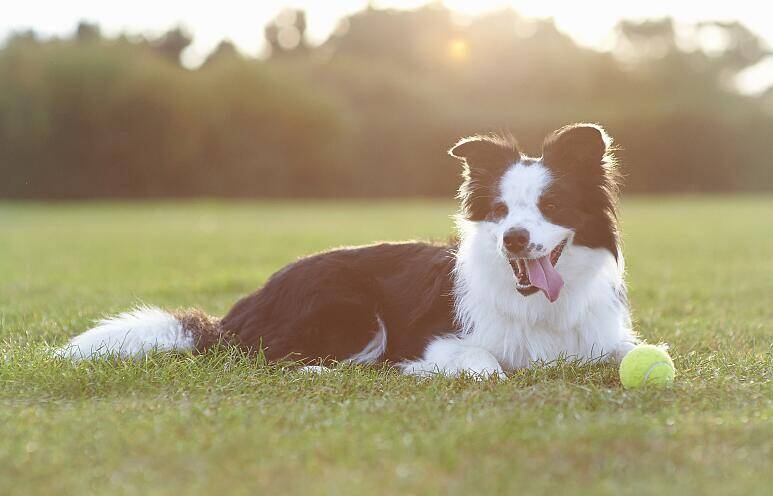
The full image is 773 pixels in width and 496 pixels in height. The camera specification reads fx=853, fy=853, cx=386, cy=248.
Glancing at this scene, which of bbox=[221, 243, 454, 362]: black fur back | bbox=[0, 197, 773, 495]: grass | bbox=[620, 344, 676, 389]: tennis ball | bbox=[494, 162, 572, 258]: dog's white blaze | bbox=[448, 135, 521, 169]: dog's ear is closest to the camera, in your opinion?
bbox=[0, 197, 773, 495]: grass

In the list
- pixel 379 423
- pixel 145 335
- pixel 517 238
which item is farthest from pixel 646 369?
pixel 145 335

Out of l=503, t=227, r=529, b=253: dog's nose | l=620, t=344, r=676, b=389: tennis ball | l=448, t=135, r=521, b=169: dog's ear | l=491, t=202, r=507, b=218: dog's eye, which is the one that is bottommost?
l=620, t=344, r=676, b=389: tennis ball

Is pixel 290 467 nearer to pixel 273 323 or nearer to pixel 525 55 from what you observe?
pixel 273 323

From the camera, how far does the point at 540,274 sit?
484cm

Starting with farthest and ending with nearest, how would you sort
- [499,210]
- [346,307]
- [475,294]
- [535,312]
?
[346,307] → [475,294] → [535,312] → [499,210]

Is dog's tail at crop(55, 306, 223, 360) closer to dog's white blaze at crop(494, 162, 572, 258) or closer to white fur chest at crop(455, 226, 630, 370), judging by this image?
white fur chest at crop(455, 226, 630, 370)

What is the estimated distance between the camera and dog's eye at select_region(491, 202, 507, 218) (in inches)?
193

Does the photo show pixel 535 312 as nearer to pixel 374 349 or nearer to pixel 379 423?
pixel 374 349

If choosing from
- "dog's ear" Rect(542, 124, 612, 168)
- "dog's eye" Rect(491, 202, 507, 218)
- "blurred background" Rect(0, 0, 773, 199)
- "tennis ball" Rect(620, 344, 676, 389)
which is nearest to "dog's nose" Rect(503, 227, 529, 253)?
"dog's eye" Rect(491, 202, 507, 218)

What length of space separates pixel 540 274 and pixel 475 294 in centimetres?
55

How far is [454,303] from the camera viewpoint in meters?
5.42

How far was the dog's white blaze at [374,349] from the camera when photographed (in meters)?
5.46

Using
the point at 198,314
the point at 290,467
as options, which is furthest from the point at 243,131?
the point at 290,467

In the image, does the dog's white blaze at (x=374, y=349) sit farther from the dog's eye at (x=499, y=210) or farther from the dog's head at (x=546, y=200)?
A: the dog's eye at (x=499, y=210)
